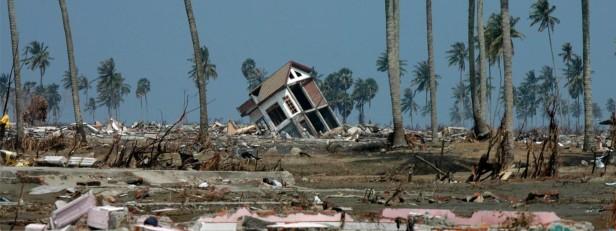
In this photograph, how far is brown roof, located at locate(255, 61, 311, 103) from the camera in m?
69.8

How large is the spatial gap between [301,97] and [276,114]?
213cm

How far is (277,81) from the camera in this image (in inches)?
2788

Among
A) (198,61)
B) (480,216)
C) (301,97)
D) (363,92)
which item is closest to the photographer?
(480,216)

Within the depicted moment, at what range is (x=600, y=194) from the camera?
19.4m

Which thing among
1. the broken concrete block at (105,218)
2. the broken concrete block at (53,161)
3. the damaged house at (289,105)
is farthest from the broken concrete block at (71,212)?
the damaged house at (289,105)

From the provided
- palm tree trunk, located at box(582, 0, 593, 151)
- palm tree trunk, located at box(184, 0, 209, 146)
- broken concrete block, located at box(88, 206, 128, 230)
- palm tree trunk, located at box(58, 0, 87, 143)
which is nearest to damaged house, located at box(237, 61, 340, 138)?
palm tree trunk, located at box(58, 0, 87, 143)

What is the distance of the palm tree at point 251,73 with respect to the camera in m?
176

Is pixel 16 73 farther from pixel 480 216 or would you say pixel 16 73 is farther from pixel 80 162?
pixel 480 216

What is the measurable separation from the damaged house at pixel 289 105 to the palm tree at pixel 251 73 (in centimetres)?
10121

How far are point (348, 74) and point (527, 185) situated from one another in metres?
155

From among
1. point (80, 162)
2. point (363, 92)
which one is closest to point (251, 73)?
point (363, 92)

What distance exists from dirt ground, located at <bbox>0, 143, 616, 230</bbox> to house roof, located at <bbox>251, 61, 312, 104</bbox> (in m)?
36.7

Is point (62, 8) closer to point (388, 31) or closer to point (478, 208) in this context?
point (388, 31)

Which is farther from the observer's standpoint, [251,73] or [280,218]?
[251,73]
